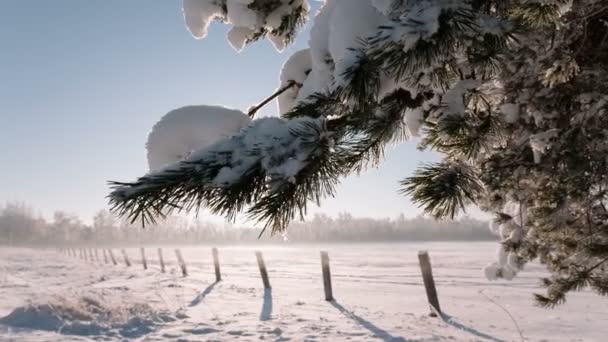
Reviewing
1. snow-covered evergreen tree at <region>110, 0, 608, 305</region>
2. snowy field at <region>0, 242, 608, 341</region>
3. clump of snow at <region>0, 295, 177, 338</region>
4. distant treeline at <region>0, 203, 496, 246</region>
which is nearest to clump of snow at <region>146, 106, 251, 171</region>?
snow-covered evergreen tree at <region>110, 0, 608, 305</region>

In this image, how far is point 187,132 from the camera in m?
1.31

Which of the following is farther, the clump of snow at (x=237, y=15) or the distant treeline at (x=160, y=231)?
the distant treeline at (x=160, y=231)

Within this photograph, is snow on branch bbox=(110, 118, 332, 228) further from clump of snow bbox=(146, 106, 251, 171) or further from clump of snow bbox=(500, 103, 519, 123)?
clump of snow bbox=(500, 103, 519, 123)

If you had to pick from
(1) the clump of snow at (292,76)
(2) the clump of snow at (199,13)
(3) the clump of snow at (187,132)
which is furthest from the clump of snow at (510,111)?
(3) the clump of snow at (187,132)

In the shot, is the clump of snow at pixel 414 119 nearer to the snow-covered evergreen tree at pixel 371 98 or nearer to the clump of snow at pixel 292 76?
the snow-covered evergreen tree at pixel 371 98

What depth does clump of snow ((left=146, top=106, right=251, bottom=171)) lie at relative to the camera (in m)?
1.28

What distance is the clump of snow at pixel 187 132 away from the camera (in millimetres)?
1283

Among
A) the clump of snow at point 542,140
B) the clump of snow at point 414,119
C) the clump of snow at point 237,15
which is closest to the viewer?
the clump of snow at point 414,119

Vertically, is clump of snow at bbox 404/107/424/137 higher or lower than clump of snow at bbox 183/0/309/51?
lower

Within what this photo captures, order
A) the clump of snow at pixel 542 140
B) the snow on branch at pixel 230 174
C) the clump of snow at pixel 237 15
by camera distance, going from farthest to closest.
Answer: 1. the clump of snow at pixel 542 140
2. the clump of snow at pixel 237 15
3. the snow on branch at pixel 230 174

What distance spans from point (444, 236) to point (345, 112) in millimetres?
107964

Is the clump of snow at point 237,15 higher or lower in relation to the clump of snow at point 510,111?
higher

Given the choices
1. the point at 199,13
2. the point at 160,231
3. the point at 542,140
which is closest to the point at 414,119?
the point at 199,13

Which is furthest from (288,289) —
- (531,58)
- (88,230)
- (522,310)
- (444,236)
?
(88,230)
